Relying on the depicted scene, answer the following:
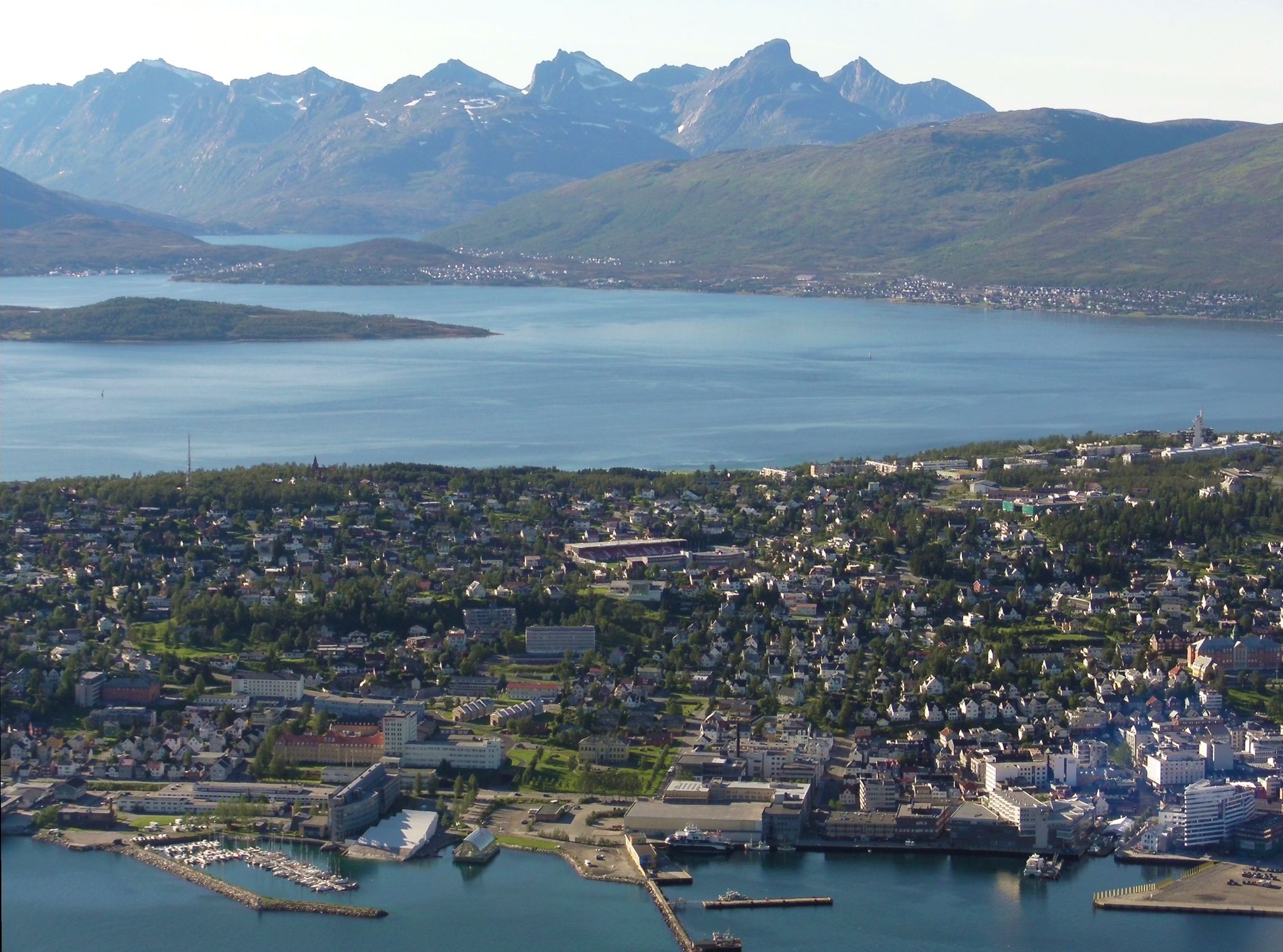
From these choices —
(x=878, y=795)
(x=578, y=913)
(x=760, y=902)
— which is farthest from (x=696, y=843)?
(x=878, y=795)

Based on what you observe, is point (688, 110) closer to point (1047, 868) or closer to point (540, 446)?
point (540, 446)

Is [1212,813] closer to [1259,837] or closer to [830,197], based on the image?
[1259,837]

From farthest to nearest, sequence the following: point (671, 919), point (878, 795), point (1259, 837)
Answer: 1. point (878, 795)
2. point (1259, 837)
3. point (671, 919)

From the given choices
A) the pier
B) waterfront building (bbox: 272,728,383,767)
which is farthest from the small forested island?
the pier

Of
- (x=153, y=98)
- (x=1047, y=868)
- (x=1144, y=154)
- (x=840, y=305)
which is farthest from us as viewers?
(x=153, y=98)

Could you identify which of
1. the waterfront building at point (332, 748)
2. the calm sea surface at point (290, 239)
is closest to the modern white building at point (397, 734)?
the waterfront building at point (332, 748)

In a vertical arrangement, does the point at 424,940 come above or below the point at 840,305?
below

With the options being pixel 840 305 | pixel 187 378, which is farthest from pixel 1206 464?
pixel 840 305
